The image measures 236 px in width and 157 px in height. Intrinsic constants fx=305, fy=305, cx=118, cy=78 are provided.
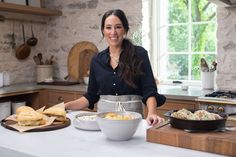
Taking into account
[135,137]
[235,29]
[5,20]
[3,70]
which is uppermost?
[5,20]

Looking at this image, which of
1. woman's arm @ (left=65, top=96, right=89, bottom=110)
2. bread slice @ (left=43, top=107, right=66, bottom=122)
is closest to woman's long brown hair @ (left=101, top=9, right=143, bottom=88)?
woman's arm @ (left=65, top=96, right=89, bottom=110)

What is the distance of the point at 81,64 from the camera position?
152 inches

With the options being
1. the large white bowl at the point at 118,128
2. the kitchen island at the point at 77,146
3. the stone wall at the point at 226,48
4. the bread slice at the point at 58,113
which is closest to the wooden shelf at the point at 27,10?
the stone wall at the point at 226,48

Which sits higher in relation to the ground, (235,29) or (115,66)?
(235,29)

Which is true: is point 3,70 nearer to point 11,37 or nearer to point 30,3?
point 11,37

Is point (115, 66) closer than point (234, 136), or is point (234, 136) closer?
point (234, 136)

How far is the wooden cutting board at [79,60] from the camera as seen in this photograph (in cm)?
384

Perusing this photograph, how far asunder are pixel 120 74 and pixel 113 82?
7 centimetres

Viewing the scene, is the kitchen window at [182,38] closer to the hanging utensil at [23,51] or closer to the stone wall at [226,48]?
the stone wall at [226,48]

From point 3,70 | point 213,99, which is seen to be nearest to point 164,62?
point 213,99

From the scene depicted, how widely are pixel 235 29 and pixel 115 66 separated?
1.45 metres

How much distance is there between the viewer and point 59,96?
338cm

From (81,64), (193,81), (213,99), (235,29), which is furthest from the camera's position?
(81,64)

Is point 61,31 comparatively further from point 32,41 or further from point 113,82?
point 113,82
